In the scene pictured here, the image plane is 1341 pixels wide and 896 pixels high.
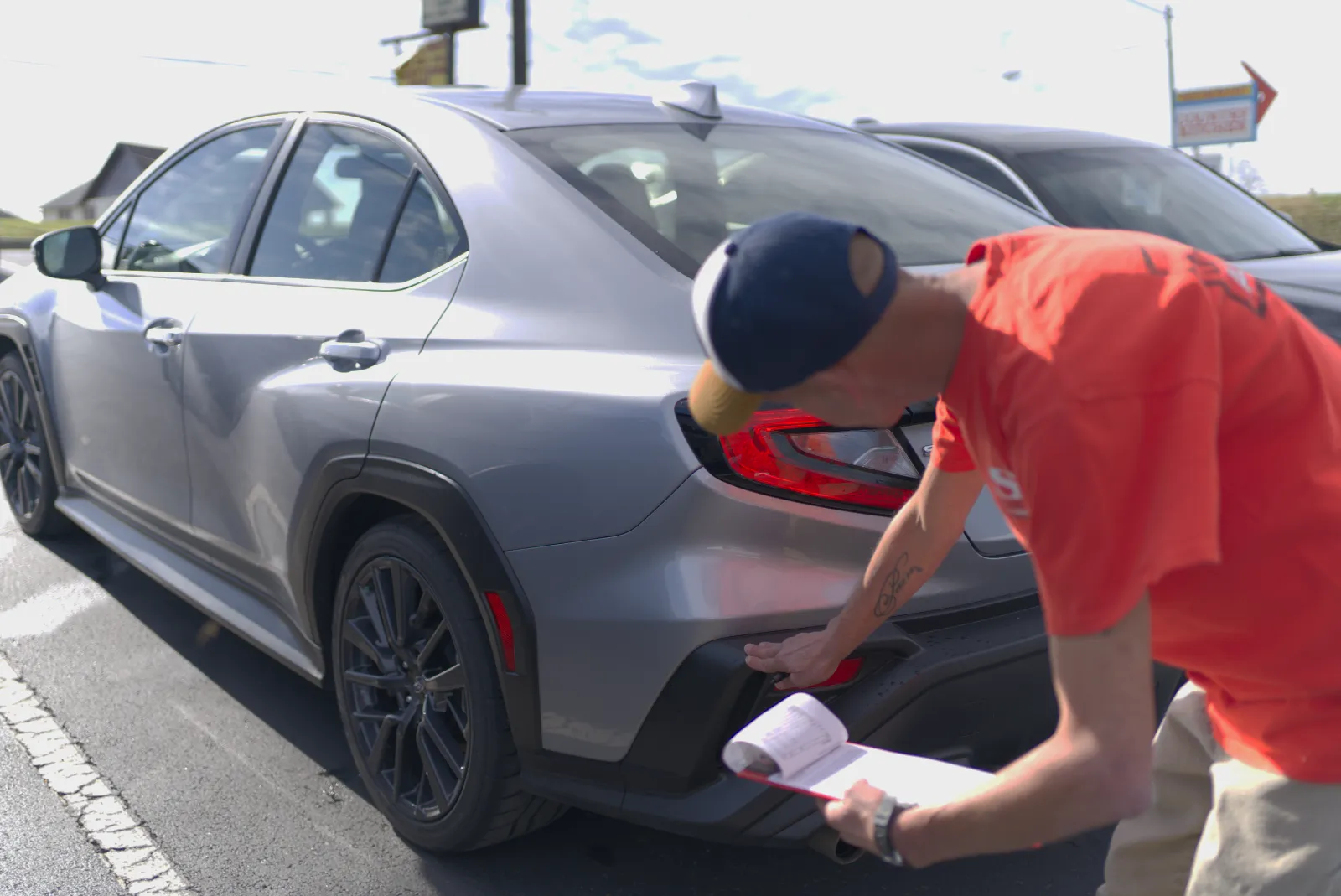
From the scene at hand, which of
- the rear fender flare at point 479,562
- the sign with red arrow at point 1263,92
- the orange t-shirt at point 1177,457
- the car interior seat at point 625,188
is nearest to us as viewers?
the orange t-shirt at point 1177,457

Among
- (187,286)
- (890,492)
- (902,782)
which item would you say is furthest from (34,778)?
(902,782)

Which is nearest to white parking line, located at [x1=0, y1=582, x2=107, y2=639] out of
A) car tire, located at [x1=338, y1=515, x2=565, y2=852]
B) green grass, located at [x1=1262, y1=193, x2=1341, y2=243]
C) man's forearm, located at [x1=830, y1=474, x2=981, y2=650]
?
car tire, located at [x1=338, y1=515, x2=565, y2=852]

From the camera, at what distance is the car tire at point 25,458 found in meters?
4.94

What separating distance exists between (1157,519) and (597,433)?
1295 millimetres

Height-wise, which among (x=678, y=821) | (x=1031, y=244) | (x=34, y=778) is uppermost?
(x=1031, y=244)

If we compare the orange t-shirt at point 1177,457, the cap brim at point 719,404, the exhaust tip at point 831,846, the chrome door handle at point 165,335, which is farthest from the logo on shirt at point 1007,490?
the chrome door handle at point 165,335

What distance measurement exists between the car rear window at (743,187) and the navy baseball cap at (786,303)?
1.21 m

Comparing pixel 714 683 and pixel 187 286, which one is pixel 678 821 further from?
pixel 187 286

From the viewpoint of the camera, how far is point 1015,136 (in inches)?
237

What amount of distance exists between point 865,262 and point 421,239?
1882 millimetres

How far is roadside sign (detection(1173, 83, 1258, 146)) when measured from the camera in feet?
130

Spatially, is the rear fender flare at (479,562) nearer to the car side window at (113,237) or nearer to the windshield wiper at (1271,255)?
the car side window at (113,237)

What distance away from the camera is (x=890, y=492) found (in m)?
2.24

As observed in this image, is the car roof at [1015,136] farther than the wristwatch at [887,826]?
Yes
